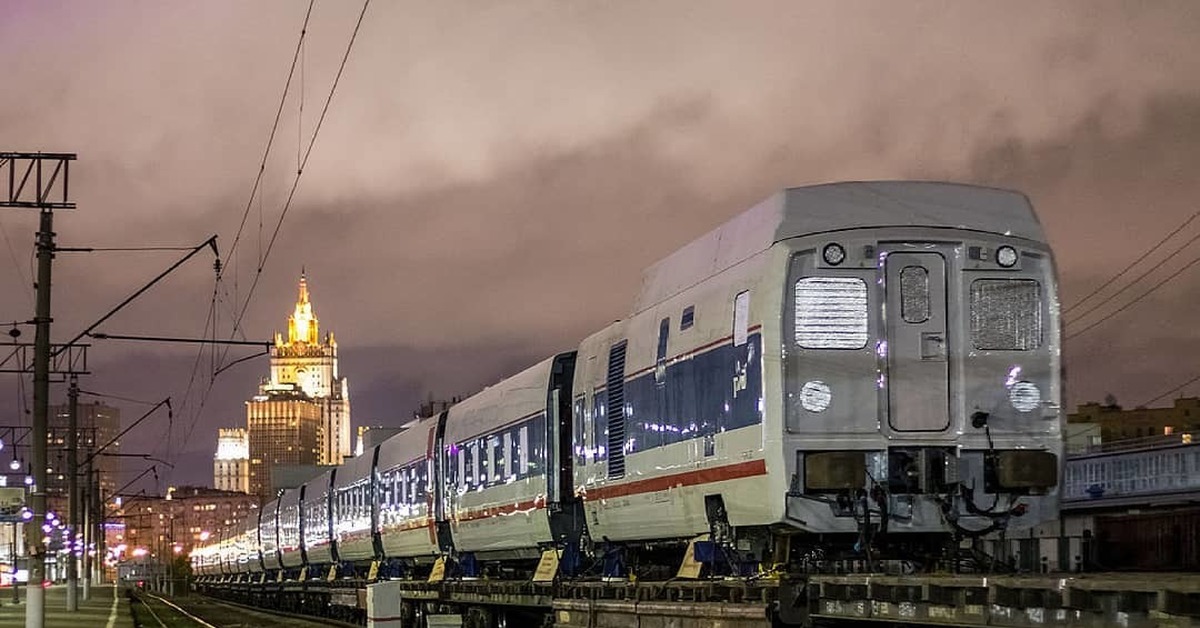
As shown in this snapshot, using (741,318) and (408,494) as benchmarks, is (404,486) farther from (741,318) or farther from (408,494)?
(741,318)

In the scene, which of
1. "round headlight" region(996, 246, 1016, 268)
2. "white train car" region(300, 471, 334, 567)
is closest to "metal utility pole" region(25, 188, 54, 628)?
"round headlight" region(996, 246, 1016, 268)

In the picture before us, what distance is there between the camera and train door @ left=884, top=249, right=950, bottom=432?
15.4m

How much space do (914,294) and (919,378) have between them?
0.79 metres

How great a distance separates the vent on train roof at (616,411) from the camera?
20984 mm

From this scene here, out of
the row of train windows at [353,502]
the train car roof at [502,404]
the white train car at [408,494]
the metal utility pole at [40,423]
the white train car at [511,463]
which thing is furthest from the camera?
the row of train windows at [353,502]

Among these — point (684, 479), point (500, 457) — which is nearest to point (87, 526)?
point (500, 457)

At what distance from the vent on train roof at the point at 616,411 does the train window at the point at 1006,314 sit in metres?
6.32

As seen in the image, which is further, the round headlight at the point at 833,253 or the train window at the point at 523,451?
the train window at the point at 523,451

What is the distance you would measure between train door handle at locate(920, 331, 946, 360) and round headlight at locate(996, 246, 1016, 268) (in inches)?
36.0

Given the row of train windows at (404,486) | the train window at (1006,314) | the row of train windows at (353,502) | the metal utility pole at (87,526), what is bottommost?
the metal utility pole at (87,526)

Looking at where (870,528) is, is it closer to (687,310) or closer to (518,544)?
(687,310)

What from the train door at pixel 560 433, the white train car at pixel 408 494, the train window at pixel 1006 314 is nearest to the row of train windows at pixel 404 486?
the white train car at pixel 408 494

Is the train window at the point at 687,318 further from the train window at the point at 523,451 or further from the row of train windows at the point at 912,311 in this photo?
the train window at the point at 523,451

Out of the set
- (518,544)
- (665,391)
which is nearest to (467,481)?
(518,544)
